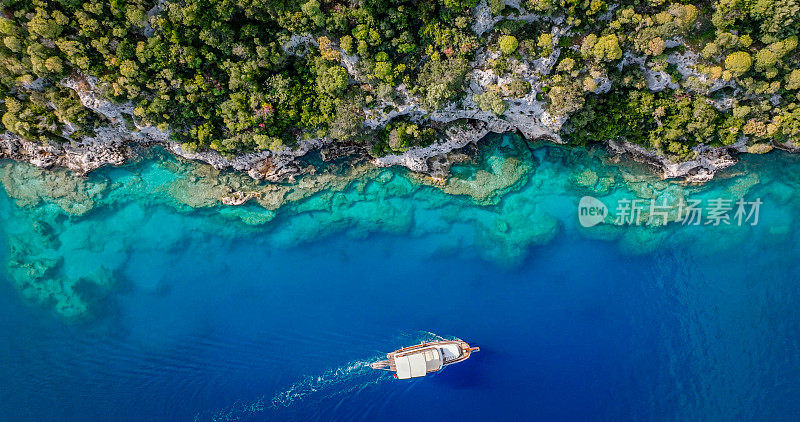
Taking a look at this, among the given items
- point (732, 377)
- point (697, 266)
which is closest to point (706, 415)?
point (732, 377)

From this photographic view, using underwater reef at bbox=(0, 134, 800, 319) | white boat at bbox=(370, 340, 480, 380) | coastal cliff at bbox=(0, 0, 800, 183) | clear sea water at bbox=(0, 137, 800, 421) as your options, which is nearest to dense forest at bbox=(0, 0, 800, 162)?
coastal cliff at bbox=(0, 0, 800, 183)

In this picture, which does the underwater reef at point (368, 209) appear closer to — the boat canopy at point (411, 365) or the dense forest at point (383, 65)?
the dense forest at point (383, 65)

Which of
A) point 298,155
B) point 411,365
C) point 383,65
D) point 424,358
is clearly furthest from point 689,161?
point 298,155

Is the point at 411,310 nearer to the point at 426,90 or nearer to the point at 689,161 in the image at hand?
the point at 426,90

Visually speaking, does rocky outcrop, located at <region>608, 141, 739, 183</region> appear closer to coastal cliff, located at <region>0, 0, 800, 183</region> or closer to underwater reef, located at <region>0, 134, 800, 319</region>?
coastal cliff, located at <region>0, 0, 800, 183</region>

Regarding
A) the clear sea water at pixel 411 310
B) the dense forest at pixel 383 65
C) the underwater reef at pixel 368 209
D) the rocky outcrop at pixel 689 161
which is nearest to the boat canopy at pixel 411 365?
the clear sea water at pixel 411 310

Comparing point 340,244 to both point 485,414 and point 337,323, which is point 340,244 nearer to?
point 337,323
